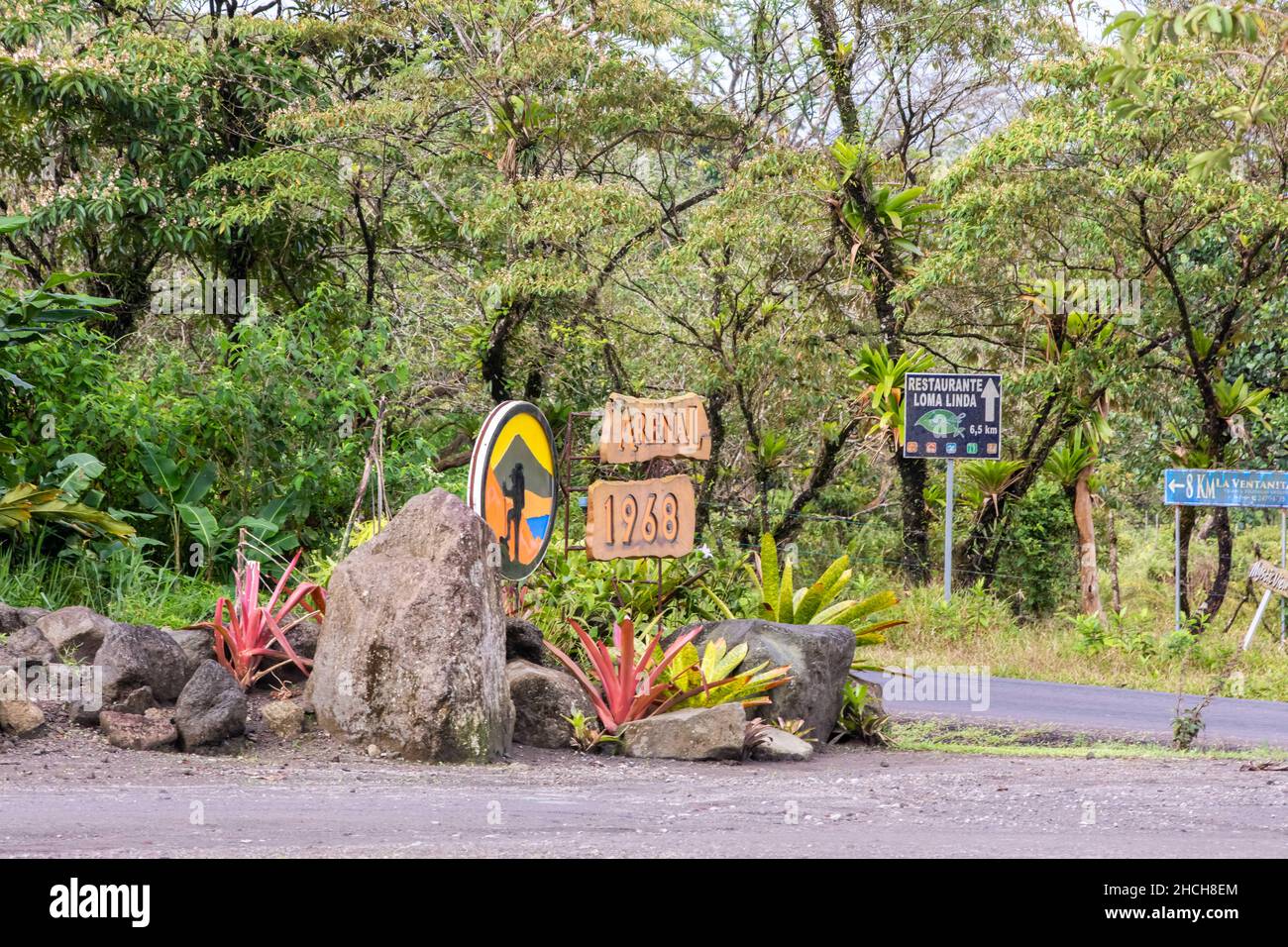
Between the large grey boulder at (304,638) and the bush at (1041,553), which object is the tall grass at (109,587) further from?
the bush at (1041,553)

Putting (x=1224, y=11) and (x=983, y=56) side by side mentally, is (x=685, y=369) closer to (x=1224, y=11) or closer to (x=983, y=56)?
(x=983, y=56)

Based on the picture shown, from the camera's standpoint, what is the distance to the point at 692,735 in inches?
333

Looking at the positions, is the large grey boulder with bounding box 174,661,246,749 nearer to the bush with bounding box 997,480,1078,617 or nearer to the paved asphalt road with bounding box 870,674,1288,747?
the paved asphalt road with bounding box 870,674,1288,747

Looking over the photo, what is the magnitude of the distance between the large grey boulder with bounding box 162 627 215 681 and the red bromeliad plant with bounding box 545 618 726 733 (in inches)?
83.3

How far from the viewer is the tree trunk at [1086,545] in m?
17.9

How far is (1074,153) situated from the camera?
49.8 ft

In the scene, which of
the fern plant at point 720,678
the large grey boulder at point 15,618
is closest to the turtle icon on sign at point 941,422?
the fern plant at point 720,678

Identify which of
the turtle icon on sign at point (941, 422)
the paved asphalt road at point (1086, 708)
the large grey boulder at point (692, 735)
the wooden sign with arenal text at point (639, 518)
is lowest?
the paved asphalt road at point (1086, 708)

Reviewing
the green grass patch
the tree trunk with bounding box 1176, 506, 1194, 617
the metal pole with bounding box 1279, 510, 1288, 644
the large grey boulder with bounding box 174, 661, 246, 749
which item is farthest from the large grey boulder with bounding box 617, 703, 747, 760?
the tree trunk with bounding box 1176, 506, 1194, 617

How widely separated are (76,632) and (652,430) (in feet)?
13.4

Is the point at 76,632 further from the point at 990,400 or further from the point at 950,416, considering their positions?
the point at 990,400

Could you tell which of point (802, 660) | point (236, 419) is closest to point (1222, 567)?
point (802, 660)

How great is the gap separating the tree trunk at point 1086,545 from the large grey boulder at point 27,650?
44.2 feet

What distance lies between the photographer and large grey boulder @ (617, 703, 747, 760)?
8438 mm
